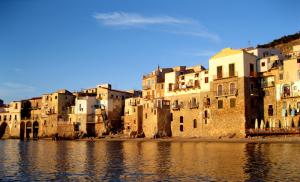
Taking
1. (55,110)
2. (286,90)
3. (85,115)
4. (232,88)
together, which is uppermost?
(232,88)

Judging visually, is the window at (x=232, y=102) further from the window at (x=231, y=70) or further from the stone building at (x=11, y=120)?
the stone building at (x=11, y=120)

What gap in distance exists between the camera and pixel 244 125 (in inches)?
2576

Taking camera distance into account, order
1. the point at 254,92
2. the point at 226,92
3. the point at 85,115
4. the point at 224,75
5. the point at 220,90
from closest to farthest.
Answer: the point at 254,92
the point at 226,92
the point at 224,75
the point at 220,90
the point at 85,115

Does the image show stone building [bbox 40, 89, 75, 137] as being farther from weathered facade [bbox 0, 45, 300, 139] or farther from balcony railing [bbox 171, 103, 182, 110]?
balcony railing [bbox 171, 103, 182, 110]

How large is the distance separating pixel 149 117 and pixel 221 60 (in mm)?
19303

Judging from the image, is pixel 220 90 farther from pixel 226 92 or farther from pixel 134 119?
pixel 134 119

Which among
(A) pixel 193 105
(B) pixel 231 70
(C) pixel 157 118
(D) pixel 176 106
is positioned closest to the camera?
(B) pixel 231 70

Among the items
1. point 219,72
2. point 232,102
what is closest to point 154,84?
point 219,72

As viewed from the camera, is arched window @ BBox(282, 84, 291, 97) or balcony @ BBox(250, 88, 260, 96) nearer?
arched window @ BBox(282, 84, 291, 97)

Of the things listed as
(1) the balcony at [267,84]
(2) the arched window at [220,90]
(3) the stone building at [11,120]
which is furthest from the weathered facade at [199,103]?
(3) the stone building at [11,120]

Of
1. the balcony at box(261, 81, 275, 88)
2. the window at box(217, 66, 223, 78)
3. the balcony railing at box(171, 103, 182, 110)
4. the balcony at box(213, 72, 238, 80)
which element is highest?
the window at box(217, 66, 223, 78)

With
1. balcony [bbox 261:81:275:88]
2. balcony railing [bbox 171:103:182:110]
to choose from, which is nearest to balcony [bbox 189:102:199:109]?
balcony railing [bbox 171:103:182:110]

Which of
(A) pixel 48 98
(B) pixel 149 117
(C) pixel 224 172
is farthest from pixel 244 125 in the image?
(A) pixel 48 98

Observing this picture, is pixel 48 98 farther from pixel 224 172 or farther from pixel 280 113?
pixel 224 172
